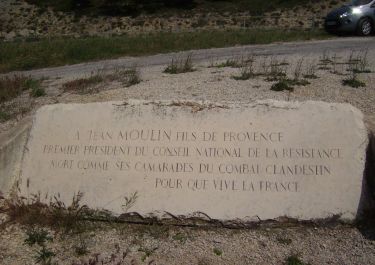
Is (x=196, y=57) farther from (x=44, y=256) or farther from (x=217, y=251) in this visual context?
(x=44, y=256)

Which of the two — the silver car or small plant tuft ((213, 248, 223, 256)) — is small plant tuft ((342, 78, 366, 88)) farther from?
the silver car

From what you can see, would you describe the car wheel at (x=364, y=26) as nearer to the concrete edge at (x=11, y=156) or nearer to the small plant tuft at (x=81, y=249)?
the concrete edge at (x=11, y=156)

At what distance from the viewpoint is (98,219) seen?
498 centimetres

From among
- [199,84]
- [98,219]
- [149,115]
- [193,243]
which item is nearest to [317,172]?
[193,243]

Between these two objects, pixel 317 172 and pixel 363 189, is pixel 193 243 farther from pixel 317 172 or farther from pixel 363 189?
pixel 363 189

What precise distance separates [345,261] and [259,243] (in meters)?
0.75

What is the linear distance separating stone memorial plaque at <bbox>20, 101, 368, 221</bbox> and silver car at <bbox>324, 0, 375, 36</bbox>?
12.5 metres

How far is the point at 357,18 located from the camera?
16.5 meters

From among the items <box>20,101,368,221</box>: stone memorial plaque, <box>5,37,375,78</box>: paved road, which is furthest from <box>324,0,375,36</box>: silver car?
<box>20,101,368,221</box>: stone memorial plaque

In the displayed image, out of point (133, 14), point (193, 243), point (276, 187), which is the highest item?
point (276, 187)

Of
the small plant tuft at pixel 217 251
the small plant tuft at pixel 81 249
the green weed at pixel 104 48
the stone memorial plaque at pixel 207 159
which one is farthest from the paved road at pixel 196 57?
the small plant tuft at pixel 217 251

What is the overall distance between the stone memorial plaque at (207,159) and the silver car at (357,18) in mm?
12472

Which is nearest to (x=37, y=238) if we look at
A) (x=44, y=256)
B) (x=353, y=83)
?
(x=44, y=256)

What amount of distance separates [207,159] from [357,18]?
13.3m
